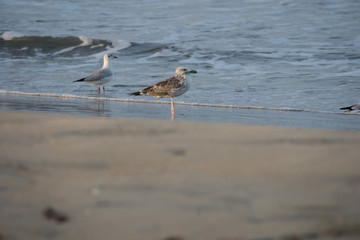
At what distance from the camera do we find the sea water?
9.48 metres

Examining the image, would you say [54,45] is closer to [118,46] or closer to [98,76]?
[118,46]

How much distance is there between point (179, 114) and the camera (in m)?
7.42

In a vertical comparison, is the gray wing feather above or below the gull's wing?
below

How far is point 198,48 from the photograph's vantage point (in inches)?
589

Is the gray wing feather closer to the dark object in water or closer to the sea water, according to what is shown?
the sea water

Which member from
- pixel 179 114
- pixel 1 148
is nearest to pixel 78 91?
pixel 179 114

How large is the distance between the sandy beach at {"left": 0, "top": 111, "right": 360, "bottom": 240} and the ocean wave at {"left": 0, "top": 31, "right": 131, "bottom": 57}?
471 inches

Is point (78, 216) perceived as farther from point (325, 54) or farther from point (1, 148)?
point (325, 54)

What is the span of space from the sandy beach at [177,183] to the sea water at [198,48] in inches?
168

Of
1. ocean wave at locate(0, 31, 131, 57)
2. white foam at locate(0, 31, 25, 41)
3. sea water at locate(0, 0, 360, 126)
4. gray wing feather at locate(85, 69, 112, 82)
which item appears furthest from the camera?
white foam at locate(0, 31, 25, 41)

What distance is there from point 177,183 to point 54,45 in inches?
588

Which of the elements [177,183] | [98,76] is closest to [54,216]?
[177,183]

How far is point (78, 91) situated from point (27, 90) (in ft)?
2.93

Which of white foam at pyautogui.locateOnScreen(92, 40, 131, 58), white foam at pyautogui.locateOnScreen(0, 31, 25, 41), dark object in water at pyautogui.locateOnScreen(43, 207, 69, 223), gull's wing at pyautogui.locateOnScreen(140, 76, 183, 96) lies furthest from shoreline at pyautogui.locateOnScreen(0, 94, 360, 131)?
white foam at pyautogui.locateOnScreen(0, 31, 25, 41)
